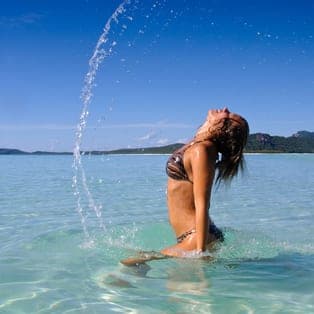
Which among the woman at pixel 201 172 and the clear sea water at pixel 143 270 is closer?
the clear sea water at pixel 143 270

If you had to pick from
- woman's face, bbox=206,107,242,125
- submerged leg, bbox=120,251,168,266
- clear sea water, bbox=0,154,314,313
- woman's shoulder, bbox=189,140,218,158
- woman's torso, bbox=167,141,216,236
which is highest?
woman's face, bbox=206,107,242,125

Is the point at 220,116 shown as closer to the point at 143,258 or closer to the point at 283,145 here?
the point at 143,258

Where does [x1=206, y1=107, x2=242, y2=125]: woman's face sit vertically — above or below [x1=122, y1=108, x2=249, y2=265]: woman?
above

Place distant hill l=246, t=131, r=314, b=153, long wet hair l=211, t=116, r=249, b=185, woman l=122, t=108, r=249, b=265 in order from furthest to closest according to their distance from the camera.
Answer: distant hill l=246, t=131, r=314, b=153, long wet hair l=211, t=116, r=249, b=185, woman l=122, t=108, r=249, b=265

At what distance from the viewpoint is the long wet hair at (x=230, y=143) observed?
4.89 meters

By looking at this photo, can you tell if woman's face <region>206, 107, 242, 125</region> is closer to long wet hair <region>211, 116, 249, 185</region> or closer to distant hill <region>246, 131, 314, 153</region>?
long wet hair <region>211, 116, 249, 185</region>

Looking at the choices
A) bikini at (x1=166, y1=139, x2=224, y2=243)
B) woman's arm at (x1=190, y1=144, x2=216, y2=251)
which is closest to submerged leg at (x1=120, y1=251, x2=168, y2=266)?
bikini at (x1=166, y1=139, x2=224, y2=243)

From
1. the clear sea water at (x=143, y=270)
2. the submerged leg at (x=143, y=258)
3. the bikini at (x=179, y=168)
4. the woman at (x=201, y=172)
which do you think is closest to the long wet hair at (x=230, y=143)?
the woman at (x=201, y=172)

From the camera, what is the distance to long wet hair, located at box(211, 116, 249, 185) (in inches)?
192

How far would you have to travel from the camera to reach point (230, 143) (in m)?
4.94

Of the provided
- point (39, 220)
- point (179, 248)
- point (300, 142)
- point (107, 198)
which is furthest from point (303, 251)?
point (300, 142)

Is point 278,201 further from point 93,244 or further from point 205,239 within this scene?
point 205,239

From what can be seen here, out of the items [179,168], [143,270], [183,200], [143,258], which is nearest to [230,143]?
[179,168]

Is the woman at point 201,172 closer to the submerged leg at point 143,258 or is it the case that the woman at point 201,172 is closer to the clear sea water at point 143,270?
the submerged leg at point 143,258
